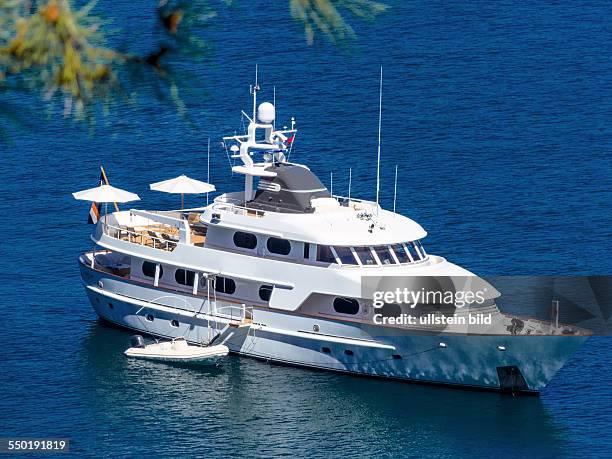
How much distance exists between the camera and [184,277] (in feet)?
216

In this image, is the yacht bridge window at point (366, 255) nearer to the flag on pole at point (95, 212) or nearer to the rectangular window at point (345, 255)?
the rectangular window at point (345, 255)

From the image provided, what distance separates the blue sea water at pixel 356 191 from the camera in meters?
55.8

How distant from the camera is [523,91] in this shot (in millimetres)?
103500

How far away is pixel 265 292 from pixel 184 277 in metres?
4.46

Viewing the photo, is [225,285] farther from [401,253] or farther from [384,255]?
[401,253]

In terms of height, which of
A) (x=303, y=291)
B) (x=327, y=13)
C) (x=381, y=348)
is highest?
(x=327, y=13)

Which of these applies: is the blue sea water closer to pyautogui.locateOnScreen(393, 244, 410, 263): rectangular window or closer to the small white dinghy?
the small white dinghy

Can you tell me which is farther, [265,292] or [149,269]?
[149,269]

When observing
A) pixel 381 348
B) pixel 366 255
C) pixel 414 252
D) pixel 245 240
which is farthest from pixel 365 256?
pixel 245 240

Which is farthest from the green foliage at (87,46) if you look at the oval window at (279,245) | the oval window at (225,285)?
the oval window at (225,285)

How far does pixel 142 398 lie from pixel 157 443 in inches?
196

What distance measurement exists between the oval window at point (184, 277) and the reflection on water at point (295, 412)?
4249 millimetres

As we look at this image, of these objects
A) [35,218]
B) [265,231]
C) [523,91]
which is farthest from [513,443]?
[523,91]

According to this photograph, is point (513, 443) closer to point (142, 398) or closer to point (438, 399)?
point (438, 399)
